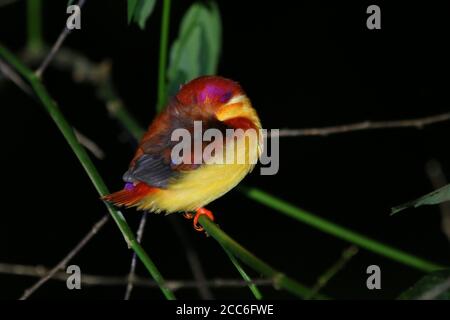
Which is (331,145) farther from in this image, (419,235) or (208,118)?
(208,118)

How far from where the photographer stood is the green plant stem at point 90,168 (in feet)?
4.58

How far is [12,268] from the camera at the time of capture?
1.75 m

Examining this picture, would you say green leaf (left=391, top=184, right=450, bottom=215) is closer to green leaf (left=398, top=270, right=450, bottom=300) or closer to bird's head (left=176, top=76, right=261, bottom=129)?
green leaf (left=398, top=270, right=450, bottom=300)

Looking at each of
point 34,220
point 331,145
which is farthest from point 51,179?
point 331,145

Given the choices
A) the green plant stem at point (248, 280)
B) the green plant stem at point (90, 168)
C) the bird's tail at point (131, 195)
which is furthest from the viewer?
the bird's tail at point (131, 195)

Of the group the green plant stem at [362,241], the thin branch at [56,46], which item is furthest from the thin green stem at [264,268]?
the thin branch at [56,46]

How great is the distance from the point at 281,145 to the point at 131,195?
70.3 inches

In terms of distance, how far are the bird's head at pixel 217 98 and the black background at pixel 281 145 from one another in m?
1.43

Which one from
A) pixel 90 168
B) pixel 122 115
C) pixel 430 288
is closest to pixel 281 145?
pixel 122 115

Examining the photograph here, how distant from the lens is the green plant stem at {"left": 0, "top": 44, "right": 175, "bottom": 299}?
1396 mm

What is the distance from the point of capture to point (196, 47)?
2.27 meters

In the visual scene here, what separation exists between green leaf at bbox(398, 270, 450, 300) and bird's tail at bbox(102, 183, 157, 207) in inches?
29.2

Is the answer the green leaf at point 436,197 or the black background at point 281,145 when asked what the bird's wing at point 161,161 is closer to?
the green leaf at point 436,197

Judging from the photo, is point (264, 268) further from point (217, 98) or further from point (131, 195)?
point (217, 98)
